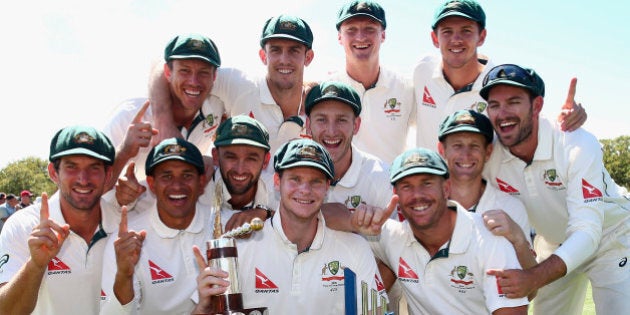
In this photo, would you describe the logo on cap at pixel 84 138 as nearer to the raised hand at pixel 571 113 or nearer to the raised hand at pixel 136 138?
the raised hand at pixel 136 138

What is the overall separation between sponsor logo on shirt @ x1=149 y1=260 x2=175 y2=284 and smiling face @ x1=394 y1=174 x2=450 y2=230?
1900 millimetres

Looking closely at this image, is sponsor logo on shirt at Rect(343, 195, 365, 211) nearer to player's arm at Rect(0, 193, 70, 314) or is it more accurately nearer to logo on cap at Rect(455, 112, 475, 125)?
logo on cap at Rect(455, 112, 475, 125)

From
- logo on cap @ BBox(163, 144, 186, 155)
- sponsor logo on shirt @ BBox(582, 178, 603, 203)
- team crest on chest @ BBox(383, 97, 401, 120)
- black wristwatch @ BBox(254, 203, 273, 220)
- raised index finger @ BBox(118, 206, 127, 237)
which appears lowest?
raised index finger @ BBox(118, 206, 127, 237)

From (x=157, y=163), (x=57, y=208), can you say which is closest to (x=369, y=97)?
(x=157, y=163)

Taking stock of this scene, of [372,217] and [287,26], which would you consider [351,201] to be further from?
[287,26]

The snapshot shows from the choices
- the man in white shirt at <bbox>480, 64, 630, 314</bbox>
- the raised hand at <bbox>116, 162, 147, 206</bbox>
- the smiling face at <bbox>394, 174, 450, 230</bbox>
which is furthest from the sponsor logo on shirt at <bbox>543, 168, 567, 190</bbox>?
the raised hand at <bbox>116, 162, 147, 206</bbox>

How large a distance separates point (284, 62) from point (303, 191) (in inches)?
75.9

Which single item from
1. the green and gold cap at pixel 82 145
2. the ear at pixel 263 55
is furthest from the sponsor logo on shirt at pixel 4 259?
the ear at pixel 263 55

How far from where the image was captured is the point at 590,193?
507cm

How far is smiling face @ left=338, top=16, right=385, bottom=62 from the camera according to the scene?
6.32 m

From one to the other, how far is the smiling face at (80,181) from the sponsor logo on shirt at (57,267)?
40 cm

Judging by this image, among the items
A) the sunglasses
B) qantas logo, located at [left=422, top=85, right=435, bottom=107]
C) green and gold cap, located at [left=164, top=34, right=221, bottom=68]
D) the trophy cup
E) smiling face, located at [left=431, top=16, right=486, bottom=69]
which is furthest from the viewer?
qantas logo, located at [left=422, top=85, right=435, bottom=107]

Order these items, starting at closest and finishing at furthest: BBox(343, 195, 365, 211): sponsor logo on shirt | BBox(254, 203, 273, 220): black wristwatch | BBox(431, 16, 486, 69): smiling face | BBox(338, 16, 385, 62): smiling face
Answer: BBox(254, 203, 273, 220): black wristwatch, BBox(343, 195, 365, 211): sponsor logo on shirt, BBox(431, 16, 486, 69): smiling face, BBox(338, 16, 385, 62): smiling face

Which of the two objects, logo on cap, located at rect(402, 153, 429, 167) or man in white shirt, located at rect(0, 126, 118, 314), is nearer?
logo on cap, located at rect(402, 153, 429, 167)
